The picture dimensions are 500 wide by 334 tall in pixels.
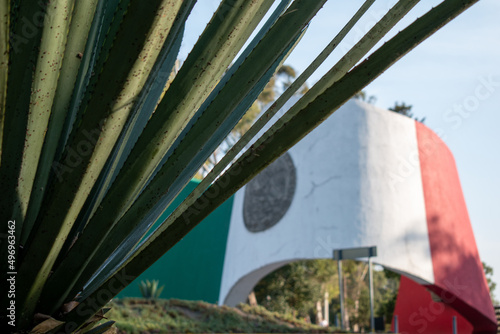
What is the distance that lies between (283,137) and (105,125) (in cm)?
42

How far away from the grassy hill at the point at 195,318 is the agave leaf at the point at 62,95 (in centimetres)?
661

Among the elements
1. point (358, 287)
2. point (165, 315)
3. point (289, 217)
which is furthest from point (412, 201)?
point (358, 287)

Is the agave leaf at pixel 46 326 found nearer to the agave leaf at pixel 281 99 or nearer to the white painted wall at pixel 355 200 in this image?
the agave leaf at pixel 281 99

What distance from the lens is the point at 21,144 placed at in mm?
1237

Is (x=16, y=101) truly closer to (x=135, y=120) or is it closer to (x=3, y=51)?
(x=3, y=51)

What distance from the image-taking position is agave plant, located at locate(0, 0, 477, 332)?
1159 millimetres

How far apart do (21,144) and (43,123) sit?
0.25 feet

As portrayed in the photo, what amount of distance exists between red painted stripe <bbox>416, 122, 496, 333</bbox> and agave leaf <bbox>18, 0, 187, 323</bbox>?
1412cm

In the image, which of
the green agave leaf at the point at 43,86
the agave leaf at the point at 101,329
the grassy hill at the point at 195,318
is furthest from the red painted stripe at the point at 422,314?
the green agave leaf at the point at 43,86

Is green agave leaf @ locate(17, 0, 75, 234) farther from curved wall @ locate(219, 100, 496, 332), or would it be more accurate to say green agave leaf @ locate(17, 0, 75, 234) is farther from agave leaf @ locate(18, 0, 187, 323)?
curved wall @ locate(219, 100, 496, 332)

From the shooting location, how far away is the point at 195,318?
10.4 metres

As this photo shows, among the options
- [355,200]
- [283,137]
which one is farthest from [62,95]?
[355,200]

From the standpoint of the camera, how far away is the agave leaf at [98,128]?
42.9 inches

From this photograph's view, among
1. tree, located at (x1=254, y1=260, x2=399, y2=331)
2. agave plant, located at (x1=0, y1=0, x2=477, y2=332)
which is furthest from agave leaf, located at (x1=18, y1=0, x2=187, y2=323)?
tree, located at (x1=254, y1=260, x2=399, y2=331)
